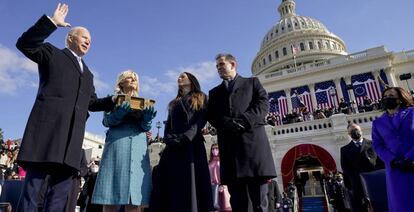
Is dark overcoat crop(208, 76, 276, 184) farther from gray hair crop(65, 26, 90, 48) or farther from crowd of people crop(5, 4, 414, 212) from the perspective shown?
gray hair crop(65, 26, 90, 48)

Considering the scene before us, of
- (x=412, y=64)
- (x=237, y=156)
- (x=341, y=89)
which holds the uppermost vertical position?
(x=412, y=64)

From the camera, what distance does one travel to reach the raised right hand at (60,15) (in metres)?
2.58

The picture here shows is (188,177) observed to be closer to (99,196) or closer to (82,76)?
(99,196)

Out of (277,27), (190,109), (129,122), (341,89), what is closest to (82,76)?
(129,122)

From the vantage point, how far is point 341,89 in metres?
31.4

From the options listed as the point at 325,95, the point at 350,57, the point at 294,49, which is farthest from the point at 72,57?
the point at 294,49

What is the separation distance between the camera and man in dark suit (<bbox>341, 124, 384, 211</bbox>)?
5.19 meters

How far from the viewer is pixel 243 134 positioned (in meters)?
3.12

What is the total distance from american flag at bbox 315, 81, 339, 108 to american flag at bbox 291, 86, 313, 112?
96 cm

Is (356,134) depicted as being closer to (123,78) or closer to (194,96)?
(194,96)

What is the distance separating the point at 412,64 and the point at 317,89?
11125 millimetres

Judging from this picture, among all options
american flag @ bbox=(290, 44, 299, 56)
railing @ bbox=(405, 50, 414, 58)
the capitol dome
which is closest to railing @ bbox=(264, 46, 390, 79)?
railing @ bbox=(405, 50, 414, 58)

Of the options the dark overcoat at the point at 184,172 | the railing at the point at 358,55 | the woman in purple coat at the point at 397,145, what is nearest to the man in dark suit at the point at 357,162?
the woman in purple coat at the point at 397,145

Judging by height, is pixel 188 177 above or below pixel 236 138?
below
